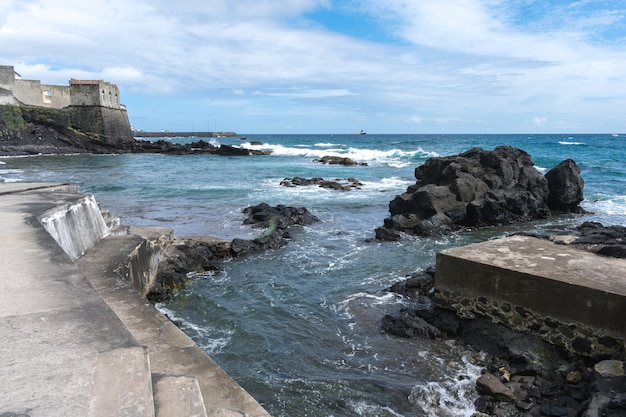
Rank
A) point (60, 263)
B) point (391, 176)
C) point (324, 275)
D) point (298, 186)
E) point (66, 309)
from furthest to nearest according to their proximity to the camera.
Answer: point (391, 176), point (298, 186), point (324, 275), point (60, 263), point (66, 309)

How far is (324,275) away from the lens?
30.5 ft

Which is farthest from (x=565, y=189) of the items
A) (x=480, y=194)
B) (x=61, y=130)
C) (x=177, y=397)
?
(x=61, y=130)

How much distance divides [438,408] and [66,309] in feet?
12.0

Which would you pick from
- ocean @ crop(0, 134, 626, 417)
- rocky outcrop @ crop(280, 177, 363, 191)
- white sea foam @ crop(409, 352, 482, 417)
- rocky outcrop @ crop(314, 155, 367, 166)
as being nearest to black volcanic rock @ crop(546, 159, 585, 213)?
ocean @ crop(0, 134, 626, 417)

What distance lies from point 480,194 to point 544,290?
11.0m

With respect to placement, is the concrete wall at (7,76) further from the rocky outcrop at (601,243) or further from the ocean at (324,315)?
the rocky outcrop at (601,243)

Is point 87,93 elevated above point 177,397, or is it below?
above

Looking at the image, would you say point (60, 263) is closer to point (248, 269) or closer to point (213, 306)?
point (213, 306)

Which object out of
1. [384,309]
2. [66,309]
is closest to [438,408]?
[384,309]

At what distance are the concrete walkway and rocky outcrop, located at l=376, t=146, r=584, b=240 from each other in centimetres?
891

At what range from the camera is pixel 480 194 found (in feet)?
52.9

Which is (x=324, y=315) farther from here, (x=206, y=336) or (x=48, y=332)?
(x=48, y=332)

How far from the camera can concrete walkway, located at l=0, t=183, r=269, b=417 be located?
2.24m

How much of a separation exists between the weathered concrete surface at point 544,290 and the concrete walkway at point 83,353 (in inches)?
154
